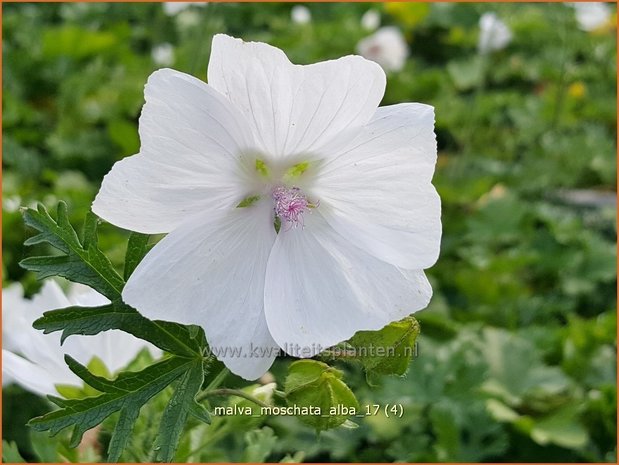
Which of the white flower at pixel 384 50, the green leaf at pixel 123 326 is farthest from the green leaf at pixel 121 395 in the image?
the white flower at pixel 384 50

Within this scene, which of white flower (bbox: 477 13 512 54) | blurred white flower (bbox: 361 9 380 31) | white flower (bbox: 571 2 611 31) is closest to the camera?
white flower (bbox: 571 2 611 31)

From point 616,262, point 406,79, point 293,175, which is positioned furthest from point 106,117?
point 293,175

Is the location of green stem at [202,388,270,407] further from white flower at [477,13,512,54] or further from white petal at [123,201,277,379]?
white flower at [477,13,512,54]

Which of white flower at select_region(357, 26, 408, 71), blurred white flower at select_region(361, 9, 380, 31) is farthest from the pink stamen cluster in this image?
blurred white flower at select_region(361, 9, 380, 31)

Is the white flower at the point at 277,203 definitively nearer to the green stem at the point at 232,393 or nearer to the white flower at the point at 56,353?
the green stem at the point at 232,393

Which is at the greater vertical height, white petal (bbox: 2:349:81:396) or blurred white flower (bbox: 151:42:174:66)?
blurred white flower (bbox: 151:42:174:66)

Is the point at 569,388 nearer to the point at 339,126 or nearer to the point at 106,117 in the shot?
the point at 339,126

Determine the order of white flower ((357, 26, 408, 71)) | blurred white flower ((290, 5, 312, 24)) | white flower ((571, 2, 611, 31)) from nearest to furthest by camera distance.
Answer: white flower ((571, 2, 611, 31)) < white flower ((357, 26, 408, 71)) < blurred white flower ((290, 5, 312, 24))
